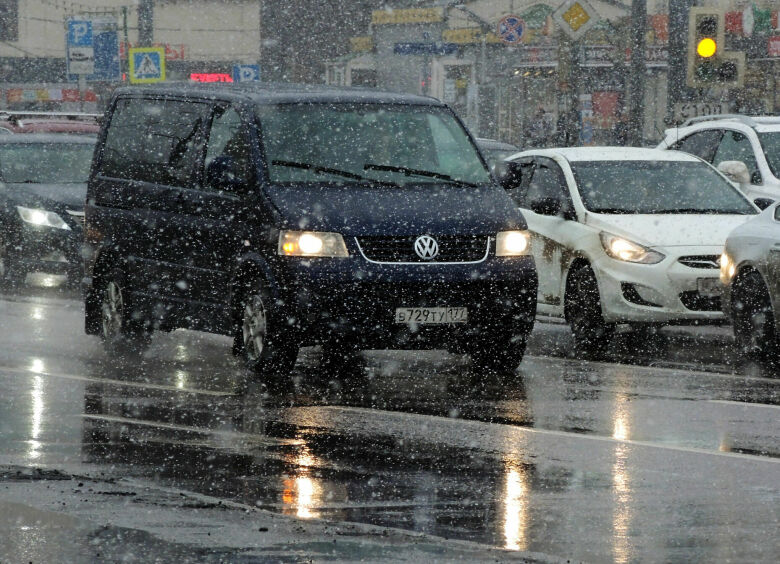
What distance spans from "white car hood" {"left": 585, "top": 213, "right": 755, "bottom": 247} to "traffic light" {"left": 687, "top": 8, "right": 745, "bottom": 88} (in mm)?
10436

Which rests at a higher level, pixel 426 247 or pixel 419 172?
pixel 419 172

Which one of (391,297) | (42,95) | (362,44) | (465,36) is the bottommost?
(42,95)

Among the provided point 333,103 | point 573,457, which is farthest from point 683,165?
point 573,457

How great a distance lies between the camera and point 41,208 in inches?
731

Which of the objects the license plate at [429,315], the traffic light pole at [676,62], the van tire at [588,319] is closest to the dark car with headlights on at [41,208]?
the van tire at [588,319]

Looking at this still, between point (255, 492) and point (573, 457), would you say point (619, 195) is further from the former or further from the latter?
point (255, 492)

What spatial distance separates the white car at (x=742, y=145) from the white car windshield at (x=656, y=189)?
1.54m

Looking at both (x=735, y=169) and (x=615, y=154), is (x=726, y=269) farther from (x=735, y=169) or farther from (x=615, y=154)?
(x=735, y=169)

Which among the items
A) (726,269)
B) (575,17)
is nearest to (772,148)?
(726,269)

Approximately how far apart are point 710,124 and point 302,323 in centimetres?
812

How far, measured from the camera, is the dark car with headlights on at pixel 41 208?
18406 mm

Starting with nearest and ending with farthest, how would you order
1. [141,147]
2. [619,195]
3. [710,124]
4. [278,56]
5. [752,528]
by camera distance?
[752,528] < [141,147] < [619,195] < [710,124] < [278,56]

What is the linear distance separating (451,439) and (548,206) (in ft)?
17.8

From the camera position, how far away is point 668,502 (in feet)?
23.6
